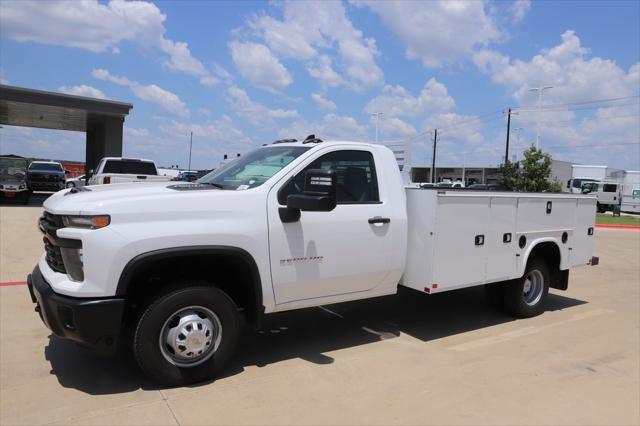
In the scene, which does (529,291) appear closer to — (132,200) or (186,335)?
(186,335)

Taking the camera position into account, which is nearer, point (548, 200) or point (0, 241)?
point (548, 200)

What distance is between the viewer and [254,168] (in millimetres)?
4844

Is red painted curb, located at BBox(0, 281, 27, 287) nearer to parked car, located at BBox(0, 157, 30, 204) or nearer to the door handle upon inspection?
the door handle

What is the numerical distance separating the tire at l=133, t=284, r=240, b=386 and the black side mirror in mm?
979

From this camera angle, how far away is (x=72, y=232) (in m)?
3.61

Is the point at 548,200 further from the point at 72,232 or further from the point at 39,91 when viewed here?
the point at 39,91

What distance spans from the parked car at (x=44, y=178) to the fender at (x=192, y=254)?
2418 cm

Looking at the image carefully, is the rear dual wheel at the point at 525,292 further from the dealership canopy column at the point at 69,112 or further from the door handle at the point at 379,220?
the dealership canopy column at the point at 69,112

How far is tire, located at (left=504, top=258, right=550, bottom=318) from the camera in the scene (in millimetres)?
6379

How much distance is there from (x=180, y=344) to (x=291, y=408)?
0.99m

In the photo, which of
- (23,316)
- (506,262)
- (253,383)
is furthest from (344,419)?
(23,316)

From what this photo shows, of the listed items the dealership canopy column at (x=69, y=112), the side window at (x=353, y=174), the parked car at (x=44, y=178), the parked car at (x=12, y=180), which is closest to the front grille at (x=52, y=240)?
the side window at (x=353, y=174)

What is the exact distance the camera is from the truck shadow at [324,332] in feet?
13.9

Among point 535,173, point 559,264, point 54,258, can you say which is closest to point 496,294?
point 559,264
